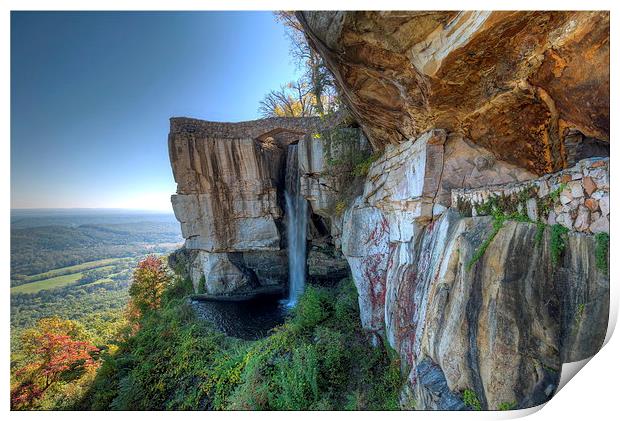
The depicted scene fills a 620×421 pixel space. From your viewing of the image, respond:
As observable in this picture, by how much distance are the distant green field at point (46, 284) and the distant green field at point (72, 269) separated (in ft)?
0.27

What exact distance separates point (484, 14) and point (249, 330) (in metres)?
9.55

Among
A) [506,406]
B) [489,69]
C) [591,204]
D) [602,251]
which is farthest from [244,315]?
[489,69]

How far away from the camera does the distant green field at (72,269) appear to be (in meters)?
4.12

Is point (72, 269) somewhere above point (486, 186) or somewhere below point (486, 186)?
below

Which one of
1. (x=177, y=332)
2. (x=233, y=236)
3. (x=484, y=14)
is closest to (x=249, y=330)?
(x=177, y=332)

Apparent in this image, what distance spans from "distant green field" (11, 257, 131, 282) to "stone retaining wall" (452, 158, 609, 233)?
23.9 feet

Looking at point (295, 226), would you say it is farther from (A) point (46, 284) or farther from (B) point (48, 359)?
(B) point (48, 359)

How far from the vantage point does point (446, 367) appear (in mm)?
3059

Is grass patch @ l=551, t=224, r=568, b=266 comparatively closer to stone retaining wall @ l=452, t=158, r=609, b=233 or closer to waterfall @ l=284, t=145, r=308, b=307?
stone retaining wall @ l=452, t=158, r=609, b=233

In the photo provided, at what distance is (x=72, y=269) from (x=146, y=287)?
503 cm

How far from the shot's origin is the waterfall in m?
10.8

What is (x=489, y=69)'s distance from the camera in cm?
290

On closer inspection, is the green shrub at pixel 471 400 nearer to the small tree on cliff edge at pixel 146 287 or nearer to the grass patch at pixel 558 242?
the grass patch at pixel 558 242

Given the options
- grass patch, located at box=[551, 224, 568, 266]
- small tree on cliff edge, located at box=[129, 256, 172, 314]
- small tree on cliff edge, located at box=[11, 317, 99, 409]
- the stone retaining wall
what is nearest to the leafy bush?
small tree on cliff edge, located at box=[11, 317, 99, 409]
